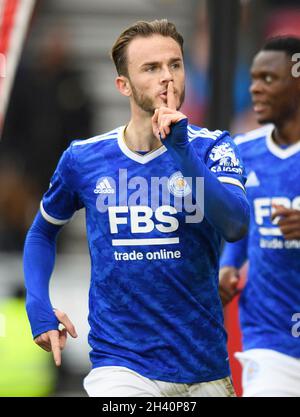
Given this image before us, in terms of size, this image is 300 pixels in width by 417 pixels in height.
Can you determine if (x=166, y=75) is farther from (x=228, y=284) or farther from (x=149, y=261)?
(x=228, y=284)

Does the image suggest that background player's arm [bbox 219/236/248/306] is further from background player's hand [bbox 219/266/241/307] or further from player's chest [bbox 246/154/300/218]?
player's chest [bbox 246/154/300/218]

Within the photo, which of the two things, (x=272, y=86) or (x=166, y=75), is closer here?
(x=166, y=75)

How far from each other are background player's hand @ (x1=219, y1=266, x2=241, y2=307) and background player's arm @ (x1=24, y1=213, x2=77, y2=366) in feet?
3.45

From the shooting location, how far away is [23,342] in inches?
296

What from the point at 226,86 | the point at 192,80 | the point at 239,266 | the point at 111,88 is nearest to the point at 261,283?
the point at 239,266

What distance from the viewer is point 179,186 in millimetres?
4055

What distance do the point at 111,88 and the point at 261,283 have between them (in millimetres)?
4843

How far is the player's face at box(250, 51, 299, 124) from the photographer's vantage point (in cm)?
519

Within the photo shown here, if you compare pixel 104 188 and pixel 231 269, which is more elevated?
pixel 104 188

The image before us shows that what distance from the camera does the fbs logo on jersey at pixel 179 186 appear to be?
405 cm

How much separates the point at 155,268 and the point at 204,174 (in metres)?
0.56

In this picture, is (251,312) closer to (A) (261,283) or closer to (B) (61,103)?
(A) (261,283)

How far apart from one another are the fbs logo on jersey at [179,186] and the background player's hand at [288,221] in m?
0.91

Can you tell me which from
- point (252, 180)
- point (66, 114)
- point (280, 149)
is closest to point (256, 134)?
point (280, 149)
